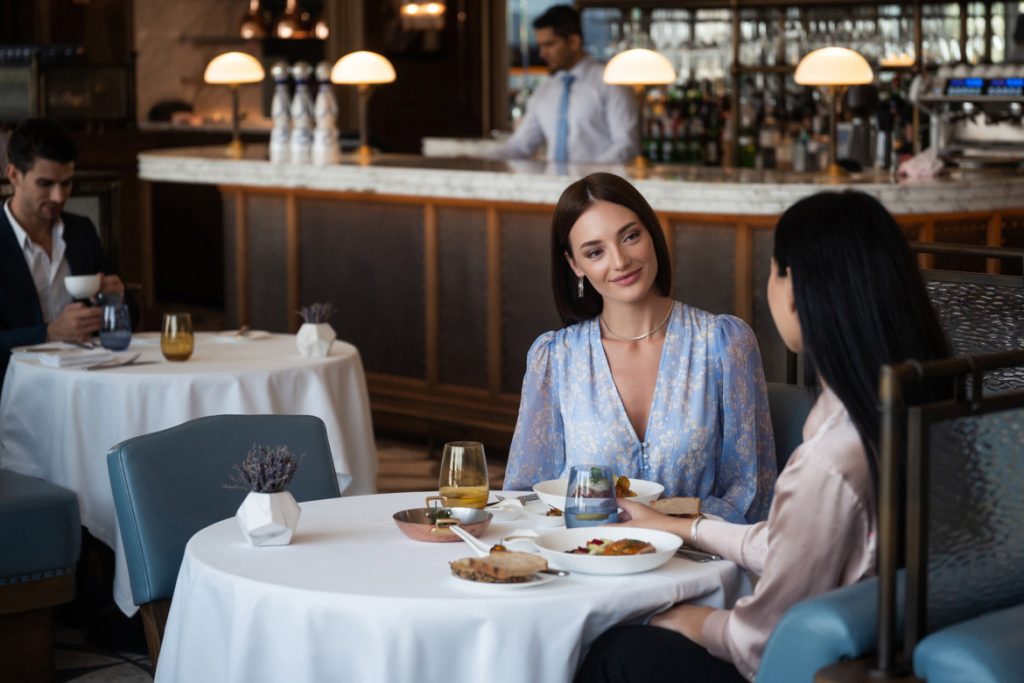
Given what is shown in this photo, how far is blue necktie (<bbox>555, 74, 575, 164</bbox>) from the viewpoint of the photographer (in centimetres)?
783

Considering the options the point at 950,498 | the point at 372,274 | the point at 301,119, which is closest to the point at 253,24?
the point at 301,119

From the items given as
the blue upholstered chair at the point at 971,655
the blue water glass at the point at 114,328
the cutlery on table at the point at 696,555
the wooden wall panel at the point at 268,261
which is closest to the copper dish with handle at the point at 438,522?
the cutlery on table at the point at 696,555

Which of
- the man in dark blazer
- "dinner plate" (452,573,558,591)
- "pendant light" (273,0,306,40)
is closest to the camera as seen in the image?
"dinner plate" (452,573,558,591)

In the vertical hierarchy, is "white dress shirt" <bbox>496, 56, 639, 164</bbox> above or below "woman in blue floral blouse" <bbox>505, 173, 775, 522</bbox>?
above

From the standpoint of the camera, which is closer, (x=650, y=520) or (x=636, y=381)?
(x=650, y=520)

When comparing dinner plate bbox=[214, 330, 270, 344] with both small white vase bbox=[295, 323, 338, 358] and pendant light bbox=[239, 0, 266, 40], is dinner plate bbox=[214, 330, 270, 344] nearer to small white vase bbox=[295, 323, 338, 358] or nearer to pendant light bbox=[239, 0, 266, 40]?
small white vase bbox=[295, 323, 338, 358]

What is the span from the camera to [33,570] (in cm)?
381

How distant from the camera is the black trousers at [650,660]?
7.24ft

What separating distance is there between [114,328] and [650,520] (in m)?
2.44

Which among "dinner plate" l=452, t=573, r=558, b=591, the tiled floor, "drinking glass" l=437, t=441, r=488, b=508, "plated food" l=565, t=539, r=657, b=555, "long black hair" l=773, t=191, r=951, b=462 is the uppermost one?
"long black hair" l=773, t=191, r=951, b=462

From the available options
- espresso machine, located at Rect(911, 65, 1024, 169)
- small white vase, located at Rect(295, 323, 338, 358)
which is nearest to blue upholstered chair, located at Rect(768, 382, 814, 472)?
small white vase, located at Rect(295, 323, 338, 358)

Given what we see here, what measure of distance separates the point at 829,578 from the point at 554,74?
6080 millimetres

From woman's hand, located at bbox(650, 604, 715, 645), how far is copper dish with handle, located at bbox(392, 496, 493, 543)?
1.29 ft

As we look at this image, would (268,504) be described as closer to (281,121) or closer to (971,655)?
(971,655)
